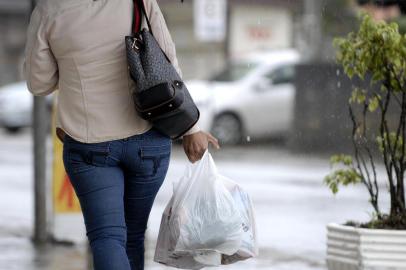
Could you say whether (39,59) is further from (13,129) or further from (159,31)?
(13,129)

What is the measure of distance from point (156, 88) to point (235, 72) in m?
18.4

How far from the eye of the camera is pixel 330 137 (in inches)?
710

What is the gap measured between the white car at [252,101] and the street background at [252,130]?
0.02 metres

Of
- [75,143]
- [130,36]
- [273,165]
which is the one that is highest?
[130,36]

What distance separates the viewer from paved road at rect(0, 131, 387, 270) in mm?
7727

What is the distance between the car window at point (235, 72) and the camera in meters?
22.2

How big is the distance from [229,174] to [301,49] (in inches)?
280

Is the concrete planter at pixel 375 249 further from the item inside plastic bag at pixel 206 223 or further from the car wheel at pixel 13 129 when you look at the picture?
the car wheel at pixel 13 129

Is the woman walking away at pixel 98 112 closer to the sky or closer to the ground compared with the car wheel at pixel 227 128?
closer to the sky

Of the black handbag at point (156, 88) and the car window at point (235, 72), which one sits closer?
the black handbag at point (156, 88)

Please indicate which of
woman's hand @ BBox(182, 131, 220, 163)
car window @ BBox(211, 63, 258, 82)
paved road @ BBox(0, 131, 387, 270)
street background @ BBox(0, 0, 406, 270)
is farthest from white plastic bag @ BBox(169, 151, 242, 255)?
car window @ BBox(211, 63, 258, 82)

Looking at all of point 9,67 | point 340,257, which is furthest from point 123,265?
point 9,67

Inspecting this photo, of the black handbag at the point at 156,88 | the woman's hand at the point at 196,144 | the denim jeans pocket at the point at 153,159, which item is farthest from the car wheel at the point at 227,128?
the black handbag at the point at 156,88

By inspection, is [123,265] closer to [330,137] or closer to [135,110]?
[135,110]
